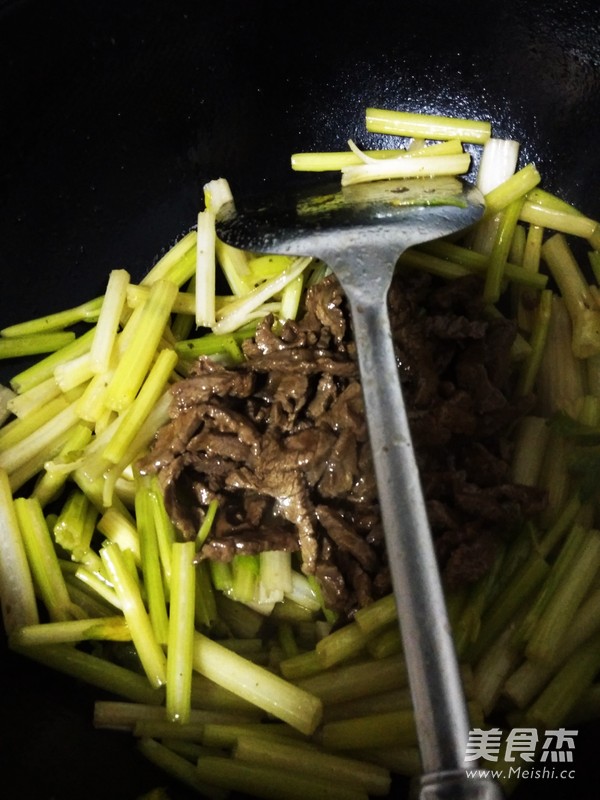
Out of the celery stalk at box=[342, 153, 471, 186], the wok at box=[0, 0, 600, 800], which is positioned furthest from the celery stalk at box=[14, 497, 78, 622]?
the celery stalk at box=[342, 153, 471, 186]

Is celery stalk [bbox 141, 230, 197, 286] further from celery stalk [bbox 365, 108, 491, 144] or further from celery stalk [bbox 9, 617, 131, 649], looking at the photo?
celery stalk [bbox 9, 617, 131, 649]

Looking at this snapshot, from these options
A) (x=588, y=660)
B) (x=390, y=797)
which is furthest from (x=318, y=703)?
(x=588, y=660)

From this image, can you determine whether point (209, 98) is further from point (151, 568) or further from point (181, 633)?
point (181, 633)

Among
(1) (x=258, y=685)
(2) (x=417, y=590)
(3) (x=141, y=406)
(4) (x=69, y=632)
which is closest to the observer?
(2) (x=417, y=590)

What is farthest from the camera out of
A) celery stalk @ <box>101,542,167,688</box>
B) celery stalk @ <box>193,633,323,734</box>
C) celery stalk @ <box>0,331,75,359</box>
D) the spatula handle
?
celery stalk @ <box>0,331,75,359</box>

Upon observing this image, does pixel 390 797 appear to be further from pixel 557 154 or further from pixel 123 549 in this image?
pixel 557 154

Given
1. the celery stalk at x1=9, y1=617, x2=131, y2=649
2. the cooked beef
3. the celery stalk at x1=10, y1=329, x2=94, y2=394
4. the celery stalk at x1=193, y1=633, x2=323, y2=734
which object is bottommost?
the celery stalk at x1=193, y1=633, x2=323, y2=734

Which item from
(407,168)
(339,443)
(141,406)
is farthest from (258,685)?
(407,168)
